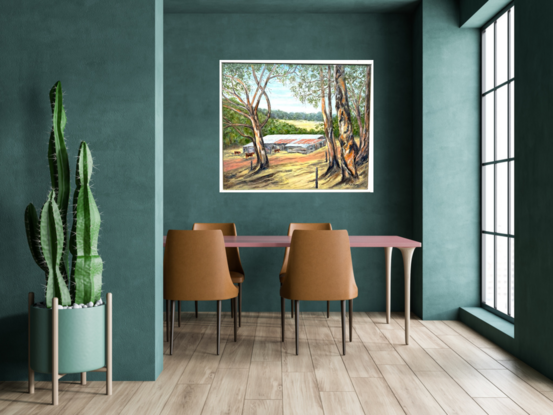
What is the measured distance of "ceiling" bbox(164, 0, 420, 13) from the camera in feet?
14.1

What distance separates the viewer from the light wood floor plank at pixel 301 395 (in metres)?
2.28

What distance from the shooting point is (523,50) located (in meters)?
3.09

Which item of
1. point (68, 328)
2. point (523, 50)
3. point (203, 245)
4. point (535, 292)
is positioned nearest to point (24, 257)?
point (68, 328)

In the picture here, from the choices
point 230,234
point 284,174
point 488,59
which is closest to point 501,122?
point 488,59

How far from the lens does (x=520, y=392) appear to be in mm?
2500

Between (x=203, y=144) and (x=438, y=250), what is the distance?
Answer: 8.26 feet

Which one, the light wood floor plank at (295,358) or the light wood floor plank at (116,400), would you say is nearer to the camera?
the light wood floor plank at (116,400)

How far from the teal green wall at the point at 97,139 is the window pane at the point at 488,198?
297 centimetres

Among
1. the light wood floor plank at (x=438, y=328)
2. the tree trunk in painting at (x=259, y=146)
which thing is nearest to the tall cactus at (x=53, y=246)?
the tree trunk in painting at (x=259, y=146)

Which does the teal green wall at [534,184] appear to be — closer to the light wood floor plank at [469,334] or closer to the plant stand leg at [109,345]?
the light wood floor plank at [469,334]

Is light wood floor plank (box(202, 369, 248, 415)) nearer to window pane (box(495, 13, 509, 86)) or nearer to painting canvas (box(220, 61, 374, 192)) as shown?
painting canvas (box(220, 61, 374, 192))

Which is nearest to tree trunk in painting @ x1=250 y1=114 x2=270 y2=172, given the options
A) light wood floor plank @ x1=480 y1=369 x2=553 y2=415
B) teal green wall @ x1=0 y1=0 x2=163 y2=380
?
teal green wall @ x1=0 y1=0 x2=163 y2=380

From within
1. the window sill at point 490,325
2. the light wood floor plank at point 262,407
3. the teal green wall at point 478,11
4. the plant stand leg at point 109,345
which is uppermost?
the teal green wall at point 478,11

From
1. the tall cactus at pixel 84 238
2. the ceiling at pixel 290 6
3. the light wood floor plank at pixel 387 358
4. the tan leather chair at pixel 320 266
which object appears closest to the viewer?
the tall cactus at pixel 84 238
